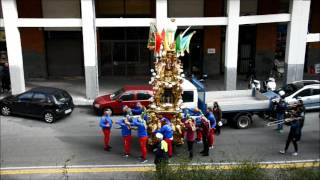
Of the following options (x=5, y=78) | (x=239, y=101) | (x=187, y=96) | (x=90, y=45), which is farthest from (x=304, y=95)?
(x=5, y=78)

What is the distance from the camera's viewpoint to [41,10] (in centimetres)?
2431

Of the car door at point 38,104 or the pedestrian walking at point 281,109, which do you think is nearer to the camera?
the pedestrian walking at point 281,109

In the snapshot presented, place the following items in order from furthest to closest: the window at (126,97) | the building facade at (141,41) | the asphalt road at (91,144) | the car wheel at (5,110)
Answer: the building facade at (141,41) → the car wheel at (5,110) → the window at (126,97) → the asphalt road at (91,144)

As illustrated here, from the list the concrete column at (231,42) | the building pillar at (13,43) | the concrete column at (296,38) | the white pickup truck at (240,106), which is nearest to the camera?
the white pickup truck at (240,106)

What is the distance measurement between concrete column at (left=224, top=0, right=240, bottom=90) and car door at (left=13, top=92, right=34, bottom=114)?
32.7 feet

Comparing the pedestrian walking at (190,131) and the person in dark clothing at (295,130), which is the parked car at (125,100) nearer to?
the pedestrian walking at (190,131)

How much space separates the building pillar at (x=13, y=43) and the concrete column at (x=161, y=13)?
23.1 ft

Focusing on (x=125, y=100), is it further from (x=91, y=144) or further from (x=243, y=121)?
(x=243, y=121)

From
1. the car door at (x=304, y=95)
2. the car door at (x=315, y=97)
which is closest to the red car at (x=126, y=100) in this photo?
the car door at (x=304, y=95)

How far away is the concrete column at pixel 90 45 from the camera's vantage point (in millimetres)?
20141

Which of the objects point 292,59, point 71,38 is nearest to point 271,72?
point 292,59

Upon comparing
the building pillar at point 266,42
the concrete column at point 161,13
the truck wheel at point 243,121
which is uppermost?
the concrete column at point 161,13

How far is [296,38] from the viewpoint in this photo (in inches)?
870

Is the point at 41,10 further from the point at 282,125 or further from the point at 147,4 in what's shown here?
the point at 282,125
